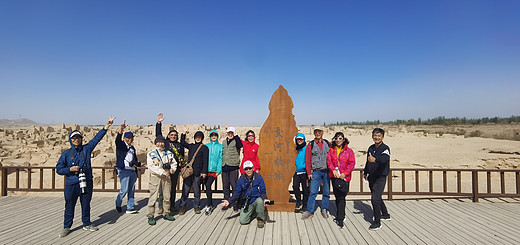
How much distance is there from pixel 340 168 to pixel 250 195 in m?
1.91

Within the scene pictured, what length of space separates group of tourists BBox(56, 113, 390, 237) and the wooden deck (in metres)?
0.23

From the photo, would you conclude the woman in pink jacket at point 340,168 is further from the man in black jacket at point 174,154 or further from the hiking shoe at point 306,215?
the man in black jacket at point 174,154

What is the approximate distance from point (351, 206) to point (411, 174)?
11.1 meters

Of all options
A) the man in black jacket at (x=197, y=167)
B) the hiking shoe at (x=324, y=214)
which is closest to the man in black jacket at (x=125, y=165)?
the man in black jacket at (x=197, y=167)

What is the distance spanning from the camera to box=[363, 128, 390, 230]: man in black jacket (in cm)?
456

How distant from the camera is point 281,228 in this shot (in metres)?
4.79

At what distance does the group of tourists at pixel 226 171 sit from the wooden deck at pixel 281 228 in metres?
0.23

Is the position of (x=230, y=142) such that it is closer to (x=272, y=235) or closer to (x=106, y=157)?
(x=272, y=235)

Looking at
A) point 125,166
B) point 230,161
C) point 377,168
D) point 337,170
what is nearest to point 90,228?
point 125,166

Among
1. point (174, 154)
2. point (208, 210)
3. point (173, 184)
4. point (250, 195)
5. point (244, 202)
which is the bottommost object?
point (208, 210)

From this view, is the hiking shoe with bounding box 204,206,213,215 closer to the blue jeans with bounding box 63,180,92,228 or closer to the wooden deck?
the wooden deck

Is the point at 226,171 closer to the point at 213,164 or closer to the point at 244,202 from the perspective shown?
the point at 213,164

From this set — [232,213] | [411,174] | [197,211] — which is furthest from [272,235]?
[411,174]

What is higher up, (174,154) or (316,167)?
(174,154)
